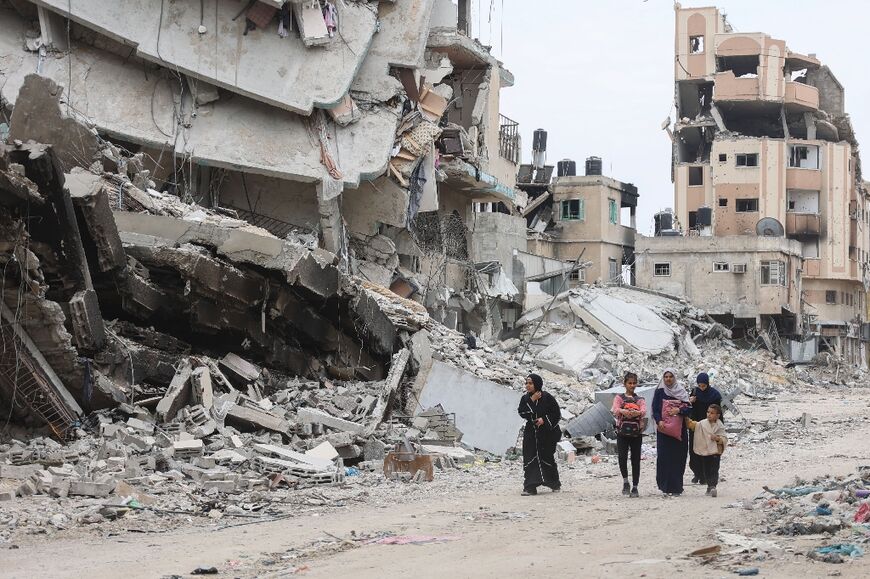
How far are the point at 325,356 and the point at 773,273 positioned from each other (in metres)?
37.4

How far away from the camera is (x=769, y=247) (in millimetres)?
53938

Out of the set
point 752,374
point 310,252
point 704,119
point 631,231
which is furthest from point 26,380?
point 704,119

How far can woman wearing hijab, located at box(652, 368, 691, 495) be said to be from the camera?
12711mm

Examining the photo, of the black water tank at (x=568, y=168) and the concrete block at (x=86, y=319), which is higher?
the black water tank at (x=568, y=168)

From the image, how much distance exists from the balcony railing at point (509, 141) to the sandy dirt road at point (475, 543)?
101 feet

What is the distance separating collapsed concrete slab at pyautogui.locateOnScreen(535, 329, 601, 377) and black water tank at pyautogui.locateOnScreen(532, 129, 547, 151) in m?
23.6

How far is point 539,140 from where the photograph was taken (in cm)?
5916

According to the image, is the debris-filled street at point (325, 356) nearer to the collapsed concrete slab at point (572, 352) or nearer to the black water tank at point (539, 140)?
the collapsed concrete slab at point (572, 352)

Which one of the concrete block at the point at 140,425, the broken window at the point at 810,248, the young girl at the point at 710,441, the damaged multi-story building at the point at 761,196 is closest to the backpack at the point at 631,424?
the young girl at the point at 710,441

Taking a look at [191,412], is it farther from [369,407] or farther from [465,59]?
[465,59]

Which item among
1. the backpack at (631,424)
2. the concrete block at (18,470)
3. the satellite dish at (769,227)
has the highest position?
the satellite dish at (769,227)

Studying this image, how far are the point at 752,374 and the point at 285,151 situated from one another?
2002 cm

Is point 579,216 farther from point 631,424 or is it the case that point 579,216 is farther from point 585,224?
point 631,424

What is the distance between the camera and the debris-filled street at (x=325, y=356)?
9820 mm
